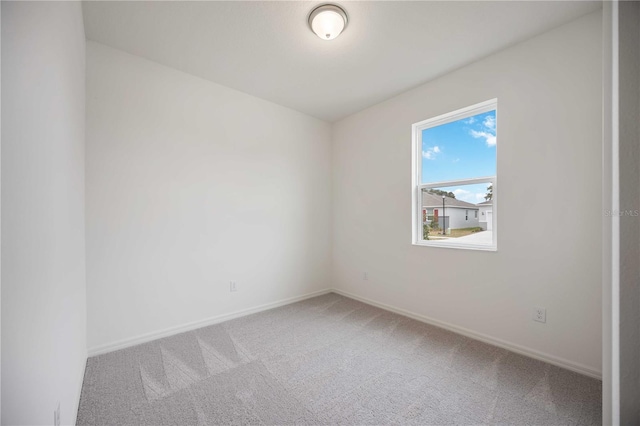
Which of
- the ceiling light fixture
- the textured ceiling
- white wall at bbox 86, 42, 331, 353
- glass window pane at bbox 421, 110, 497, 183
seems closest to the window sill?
glass window pane at bbox 421, 110, 497, 183

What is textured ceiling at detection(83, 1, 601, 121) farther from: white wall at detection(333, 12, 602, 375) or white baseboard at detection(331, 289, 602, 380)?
white baseboard at detection(331, 289, 602, 380)

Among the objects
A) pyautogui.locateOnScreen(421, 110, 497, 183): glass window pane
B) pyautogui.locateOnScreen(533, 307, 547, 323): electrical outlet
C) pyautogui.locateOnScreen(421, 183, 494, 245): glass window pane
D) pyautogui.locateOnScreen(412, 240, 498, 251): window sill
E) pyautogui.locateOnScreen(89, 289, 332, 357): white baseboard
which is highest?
pyautogui.locateOnScreen(421, 110, 497, 183): glass window pane

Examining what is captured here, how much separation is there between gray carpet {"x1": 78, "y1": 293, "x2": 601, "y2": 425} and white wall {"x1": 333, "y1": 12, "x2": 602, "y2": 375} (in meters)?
0.27

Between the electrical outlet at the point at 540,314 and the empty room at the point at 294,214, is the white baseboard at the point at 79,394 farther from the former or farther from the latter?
the electrical outlet at the point at 540,314

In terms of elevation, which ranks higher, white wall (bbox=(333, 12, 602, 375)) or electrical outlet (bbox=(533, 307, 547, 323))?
white wall (bbox=(333, 12, 602, 375))

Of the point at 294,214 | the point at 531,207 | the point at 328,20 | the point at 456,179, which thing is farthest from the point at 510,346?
the point at 328,20

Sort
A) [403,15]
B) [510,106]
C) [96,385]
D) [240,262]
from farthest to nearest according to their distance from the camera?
[240,262] → [510,106] → [403,15] → [96,385]

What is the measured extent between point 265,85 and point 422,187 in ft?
7.14

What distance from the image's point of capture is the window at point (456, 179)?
101 inches

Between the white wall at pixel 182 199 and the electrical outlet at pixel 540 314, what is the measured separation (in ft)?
8.40

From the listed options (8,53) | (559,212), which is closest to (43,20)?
(8,53)

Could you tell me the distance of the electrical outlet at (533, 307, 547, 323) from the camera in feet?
7.00

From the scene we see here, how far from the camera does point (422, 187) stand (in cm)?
310

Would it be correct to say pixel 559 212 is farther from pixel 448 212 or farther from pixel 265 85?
pixel 265 85
